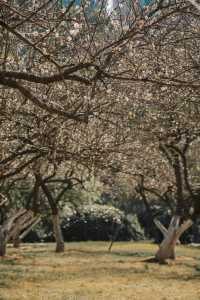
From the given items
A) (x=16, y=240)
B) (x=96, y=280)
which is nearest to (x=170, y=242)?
(x=96, y=280)

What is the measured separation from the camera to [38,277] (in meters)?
17.9

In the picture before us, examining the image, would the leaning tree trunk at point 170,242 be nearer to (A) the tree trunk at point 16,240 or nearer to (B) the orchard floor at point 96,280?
(B) the orchard floor at point 96,280

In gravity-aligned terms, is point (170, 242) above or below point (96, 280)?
above

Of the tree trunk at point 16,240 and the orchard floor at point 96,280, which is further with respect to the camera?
the tree trunk at point 16,240

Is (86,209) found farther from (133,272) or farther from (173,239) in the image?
(133,272)

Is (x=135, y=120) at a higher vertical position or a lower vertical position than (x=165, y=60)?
lower

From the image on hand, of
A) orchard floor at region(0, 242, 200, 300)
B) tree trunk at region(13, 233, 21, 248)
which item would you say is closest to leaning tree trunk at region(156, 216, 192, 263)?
orchard floor at region(0, 242, 200, 300)

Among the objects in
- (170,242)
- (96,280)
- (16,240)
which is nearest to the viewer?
(96,280)

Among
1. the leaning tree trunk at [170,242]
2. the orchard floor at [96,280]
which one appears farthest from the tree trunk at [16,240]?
→ the leaning tree trunk at [170,242]

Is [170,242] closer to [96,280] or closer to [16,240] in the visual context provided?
[96,280]

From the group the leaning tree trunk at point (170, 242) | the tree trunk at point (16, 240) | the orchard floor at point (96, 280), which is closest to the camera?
the orchard floor at point (96, 280)

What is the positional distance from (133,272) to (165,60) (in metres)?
11.2

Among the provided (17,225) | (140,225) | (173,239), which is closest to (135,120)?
(173,239)

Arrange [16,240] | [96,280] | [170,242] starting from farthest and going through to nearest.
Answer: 1. [16,240]
2. [170,242]
3. [96,280]
